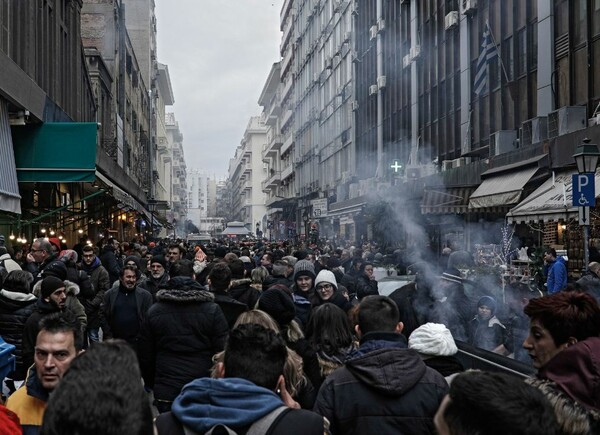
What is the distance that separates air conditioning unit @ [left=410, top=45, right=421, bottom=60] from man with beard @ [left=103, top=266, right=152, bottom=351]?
24126 mm

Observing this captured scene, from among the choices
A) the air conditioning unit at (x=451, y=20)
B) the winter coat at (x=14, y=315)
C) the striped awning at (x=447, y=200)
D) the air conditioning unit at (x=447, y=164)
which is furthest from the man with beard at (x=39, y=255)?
the air conditioning unit at (x=451, y=20)

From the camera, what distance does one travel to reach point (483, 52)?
21062 millimetres

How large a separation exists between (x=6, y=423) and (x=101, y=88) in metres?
32.0

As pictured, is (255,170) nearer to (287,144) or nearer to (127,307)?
(287,144)

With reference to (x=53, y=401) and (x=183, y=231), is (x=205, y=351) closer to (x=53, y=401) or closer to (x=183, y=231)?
(x=53, y=401)

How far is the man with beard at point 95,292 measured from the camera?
364 inches

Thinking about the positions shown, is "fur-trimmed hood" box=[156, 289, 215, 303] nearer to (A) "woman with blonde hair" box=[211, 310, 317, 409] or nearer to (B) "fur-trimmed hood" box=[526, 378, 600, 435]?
(A) "woman with blonde hair" box=[211, 310, 317, 409]

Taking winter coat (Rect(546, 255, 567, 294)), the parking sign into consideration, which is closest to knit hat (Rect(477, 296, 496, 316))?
the parking sign

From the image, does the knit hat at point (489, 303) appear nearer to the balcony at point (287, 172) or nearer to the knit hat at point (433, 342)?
the knit hat at point (433, 342)

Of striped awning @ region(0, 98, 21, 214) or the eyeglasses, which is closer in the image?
the eyeglasses

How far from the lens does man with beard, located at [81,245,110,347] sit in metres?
9.23

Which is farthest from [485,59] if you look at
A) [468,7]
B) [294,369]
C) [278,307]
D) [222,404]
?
[222,404]

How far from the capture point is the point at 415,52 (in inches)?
1180

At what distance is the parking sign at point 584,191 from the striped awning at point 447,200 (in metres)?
11.2
